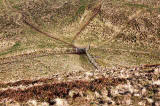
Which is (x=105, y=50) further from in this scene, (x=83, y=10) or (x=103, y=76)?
(x=103, y=76)

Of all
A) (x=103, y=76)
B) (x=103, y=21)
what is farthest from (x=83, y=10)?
(x=103, y=76)

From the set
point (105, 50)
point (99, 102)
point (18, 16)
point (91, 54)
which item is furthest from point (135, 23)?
point (99, 102)

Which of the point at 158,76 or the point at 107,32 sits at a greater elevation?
the point at 158,76

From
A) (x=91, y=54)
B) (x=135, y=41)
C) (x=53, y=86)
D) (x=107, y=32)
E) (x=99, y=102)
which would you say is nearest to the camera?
(x=99, y=102)

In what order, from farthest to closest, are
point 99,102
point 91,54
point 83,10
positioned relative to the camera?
point 83,10, point 91,54, point 99,102

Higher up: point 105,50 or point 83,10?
point 83,10

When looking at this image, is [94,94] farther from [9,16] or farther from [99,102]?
[9,16]

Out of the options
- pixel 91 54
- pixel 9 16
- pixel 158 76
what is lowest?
pixel 91 54

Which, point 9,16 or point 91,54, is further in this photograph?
point 9,16

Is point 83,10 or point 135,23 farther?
point 83,10
